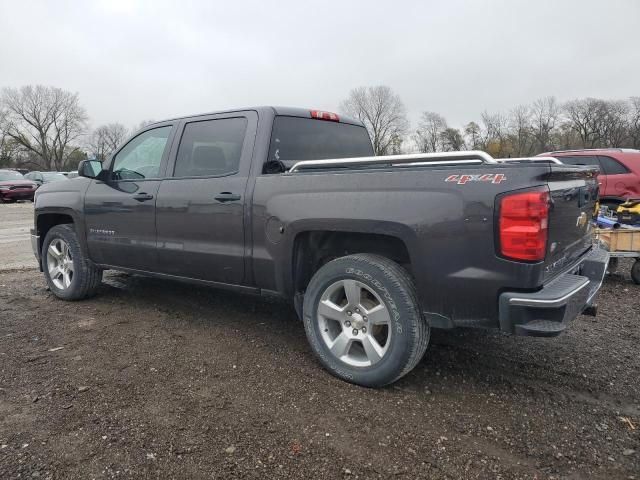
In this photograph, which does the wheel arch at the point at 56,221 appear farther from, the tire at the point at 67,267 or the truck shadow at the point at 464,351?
the truck shadow at the point at 464,351

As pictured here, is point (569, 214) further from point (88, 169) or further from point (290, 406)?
point (88, 169)

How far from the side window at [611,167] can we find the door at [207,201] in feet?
26.7

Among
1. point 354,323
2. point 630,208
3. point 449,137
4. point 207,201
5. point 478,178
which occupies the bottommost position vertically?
point 354,323

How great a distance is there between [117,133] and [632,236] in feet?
312

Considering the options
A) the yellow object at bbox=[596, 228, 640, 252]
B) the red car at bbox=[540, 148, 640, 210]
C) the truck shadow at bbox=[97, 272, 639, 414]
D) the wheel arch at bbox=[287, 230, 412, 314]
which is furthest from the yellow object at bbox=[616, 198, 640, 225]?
the wheel arch at bbox=[287, 230, 412, 314]

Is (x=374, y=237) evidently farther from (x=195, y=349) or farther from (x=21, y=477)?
(x=21, y=477)

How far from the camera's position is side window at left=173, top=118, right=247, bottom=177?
3.75m

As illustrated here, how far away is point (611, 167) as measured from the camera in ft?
29.9

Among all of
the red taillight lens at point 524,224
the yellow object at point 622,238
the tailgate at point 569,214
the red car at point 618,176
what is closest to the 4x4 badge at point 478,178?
the red taillight lens at point 524,224

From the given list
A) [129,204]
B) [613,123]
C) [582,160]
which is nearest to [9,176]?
[129,204]

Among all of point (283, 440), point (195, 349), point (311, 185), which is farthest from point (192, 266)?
point (283, 440)

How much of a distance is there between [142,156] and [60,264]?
5.67ft

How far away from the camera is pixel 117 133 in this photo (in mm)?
88688

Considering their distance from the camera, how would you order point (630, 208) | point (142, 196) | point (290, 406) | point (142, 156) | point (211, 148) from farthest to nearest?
point (630, 208)
point (142, 156)
point (142, 196)
point (211, 148)
point (290, 406)
